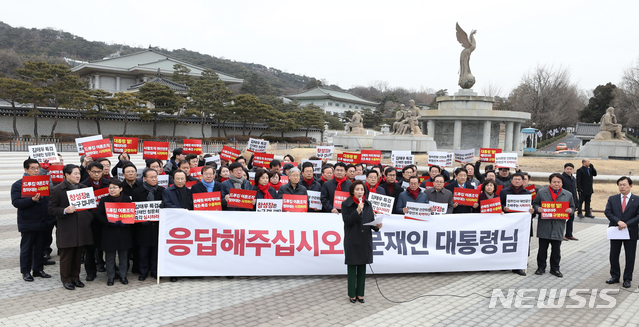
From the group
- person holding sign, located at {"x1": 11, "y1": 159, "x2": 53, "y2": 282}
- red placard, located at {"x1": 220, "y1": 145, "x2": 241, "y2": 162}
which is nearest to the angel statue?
red placard, located at {"x1": 220, "y1": 145, "x2": 241, "y2": 162}

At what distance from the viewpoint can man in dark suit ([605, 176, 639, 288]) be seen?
645cm

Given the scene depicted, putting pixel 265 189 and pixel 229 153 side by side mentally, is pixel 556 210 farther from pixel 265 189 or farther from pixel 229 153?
pixel 229 153

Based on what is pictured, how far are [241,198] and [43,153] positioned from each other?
4218 mm

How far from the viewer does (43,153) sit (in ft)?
25.3

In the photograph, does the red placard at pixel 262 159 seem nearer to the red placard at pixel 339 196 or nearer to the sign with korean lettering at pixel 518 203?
the red placard at pixel 339 196

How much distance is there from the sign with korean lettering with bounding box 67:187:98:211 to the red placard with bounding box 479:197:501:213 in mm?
6367

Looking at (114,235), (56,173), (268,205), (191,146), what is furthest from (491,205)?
(56,173)

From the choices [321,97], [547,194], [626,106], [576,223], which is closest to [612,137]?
[576,223]

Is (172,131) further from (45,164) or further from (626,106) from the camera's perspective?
(626,106)

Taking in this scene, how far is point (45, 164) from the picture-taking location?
7.62 m

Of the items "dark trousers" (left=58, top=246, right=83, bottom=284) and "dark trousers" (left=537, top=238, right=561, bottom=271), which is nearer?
"dark trousers" (left=58, top=246, right=83, bottom=284)

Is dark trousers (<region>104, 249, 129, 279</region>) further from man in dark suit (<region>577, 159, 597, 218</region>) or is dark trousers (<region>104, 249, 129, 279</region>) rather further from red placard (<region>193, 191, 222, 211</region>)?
man in dark suit (<region>577, 159, 597, 218</region>)

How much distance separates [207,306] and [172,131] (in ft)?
133

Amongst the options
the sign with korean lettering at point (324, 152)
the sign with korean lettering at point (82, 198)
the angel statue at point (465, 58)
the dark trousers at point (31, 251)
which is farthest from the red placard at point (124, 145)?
the angel statue at point (465, 58)
